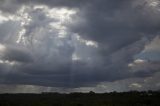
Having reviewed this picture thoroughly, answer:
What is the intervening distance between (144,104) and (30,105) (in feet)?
190

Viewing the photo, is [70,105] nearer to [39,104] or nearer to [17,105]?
[39,104]

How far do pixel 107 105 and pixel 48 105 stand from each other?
97.3 ft

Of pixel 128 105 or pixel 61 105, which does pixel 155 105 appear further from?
pixel 61 105

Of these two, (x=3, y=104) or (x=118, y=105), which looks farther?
(x=3, y=104)

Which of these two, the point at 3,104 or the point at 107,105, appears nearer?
the point at 107,105

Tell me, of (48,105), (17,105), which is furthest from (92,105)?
(17,105)

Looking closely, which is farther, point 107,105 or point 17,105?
point 17,105

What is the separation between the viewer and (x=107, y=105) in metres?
184

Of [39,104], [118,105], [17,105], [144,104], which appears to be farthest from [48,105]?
[144,104]

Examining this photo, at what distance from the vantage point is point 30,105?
191250 millimetres

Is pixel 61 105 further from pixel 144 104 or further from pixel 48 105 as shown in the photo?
pixel 144 104

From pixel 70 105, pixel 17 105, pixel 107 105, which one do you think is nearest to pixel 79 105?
pixel 70 105

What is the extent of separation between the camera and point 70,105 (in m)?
192

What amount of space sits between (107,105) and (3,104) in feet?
182
